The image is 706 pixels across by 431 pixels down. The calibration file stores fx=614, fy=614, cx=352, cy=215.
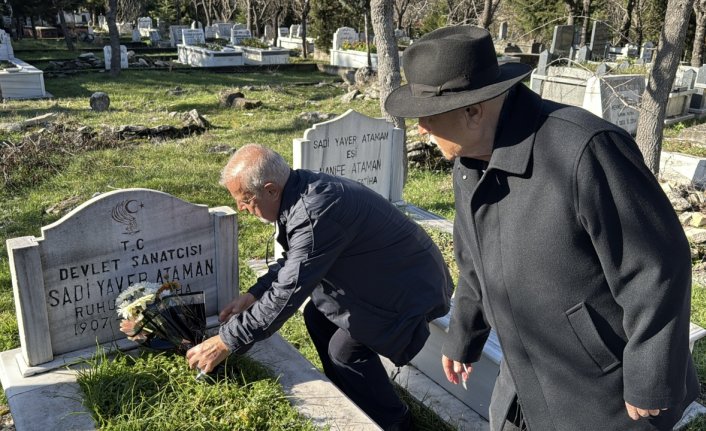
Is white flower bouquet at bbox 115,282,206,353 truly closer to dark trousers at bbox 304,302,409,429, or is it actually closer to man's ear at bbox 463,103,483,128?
dark trousers at bbox 304,302,409,429

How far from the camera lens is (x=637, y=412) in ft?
5.75

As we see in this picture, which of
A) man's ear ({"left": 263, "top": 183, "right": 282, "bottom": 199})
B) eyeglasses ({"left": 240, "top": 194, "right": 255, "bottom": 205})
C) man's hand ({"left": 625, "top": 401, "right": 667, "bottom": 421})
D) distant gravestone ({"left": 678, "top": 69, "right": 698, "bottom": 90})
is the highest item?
man's ear ({"left": 263, "top": 183, "right": 282, "bottom": 199})

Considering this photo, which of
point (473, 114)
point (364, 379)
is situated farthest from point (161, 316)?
point (473, 114)

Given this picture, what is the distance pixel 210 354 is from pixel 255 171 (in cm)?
84

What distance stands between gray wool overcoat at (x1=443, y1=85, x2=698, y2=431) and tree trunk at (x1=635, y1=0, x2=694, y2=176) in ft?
19.8

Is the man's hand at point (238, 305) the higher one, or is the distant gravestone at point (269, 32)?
the distant gravestone at point (269, 32)

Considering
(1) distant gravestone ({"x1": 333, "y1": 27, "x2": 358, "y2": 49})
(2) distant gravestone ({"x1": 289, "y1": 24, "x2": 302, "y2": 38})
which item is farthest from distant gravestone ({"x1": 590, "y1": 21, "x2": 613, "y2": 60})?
(2) distant gravestone ({"x1": 289, "y1": 24, "x2": 302, "y2": 38})

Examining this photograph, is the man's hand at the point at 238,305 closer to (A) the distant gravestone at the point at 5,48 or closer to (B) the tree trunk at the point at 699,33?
(B) the tree trunk at the point at 699,33

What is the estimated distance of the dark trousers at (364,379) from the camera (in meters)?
2.98

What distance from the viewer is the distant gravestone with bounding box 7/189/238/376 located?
2.85m

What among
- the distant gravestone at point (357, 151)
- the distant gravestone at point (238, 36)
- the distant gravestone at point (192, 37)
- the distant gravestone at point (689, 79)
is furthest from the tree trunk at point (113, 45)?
the distant gravestone at point (689, 79)

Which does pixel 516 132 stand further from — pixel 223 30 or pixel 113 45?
pixel 223 30

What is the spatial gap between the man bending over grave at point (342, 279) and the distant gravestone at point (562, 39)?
17.5 meters

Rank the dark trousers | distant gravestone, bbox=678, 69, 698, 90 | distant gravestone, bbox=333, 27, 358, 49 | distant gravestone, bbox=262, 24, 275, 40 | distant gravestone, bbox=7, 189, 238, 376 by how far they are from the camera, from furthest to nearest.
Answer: distant gravestone, bbox=262, 24, 275, 40 < distant gravestone, bbox=333, 27, 358, 49 < distant gravestone, bbox=678, 69, 698, 90 < the dark trousers < distant gravestone, bbox=7, 189, 238, 376
